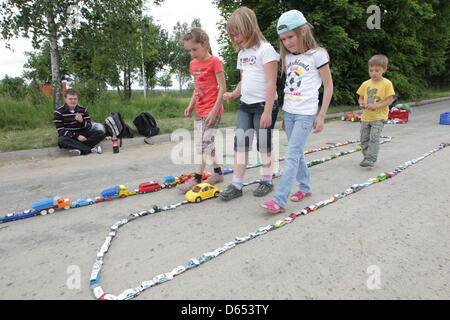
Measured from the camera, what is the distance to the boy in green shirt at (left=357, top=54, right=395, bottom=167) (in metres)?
4.72

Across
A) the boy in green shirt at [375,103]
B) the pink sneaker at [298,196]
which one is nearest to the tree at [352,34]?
the boy in green shirt at [375,103]

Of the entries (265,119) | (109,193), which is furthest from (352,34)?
(109,193)

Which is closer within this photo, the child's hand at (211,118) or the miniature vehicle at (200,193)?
the miniature vehicle at (200,193)

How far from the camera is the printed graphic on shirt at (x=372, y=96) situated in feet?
15.9

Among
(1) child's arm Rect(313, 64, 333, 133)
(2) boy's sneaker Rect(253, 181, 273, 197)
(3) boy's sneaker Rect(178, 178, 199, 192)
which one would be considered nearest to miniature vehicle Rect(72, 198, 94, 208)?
(3) boy's sneaker Rect(178, 178, 199, 192)

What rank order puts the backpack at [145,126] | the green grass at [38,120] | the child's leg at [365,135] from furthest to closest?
the backpack at [145,126] → the green grass at [38,120] → the child's leg at [365,135]

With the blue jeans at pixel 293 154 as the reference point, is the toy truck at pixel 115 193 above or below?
below

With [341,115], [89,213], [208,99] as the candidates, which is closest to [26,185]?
[89,213]

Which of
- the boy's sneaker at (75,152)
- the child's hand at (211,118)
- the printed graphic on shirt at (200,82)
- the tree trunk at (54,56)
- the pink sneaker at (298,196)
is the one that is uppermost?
the tree trunk at (54,56)

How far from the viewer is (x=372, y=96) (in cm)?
Answer: 488

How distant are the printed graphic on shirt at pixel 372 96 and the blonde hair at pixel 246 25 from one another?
2.51m

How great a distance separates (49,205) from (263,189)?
2382 mm

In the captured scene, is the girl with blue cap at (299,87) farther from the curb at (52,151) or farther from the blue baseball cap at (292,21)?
the curb at (52,151)
